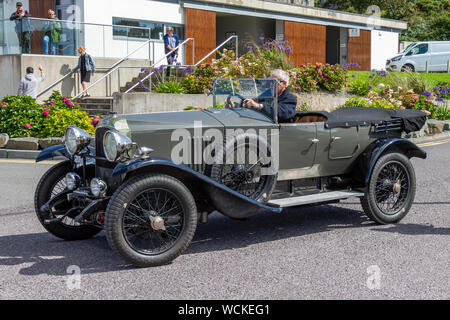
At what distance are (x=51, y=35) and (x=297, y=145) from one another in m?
14.5

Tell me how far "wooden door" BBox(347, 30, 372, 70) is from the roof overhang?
57 centimetres

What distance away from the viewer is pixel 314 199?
5945 millimetres

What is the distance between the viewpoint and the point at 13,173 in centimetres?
1042

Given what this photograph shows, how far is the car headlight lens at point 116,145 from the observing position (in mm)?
4961

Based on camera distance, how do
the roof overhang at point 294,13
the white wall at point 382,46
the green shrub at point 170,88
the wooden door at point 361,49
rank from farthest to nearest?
the white wall at point 382,46, the wooden door at point 361,49, the roof overhang at point 294,13, the green shrub at point 170,88

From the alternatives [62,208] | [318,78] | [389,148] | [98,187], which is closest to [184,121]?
[98,187]

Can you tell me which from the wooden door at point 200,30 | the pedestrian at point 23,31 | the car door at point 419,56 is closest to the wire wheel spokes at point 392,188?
the pedestrian at point 23,31

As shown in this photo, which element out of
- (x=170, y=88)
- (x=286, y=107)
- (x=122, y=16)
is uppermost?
(x=122, y=16)

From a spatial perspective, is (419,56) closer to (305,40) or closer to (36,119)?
(305,40)

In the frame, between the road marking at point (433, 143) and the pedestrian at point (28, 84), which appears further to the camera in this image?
the pedestrian at point (28, 84)

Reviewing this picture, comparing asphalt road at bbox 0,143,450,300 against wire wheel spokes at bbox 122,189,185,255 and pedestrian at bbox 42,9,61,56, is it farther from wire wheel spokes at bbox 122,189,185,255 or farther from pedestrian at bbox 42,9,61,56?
pedestrian at bbox 42,9,61,56

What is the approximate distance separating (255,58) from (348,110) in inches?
424

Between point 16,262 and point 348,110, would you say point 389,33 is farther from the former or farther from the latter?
point 16,262

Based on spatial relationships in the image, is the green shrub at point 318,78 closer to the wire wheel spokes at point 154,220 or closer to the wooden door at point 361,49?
the wire wheel spokes at point 154,220
